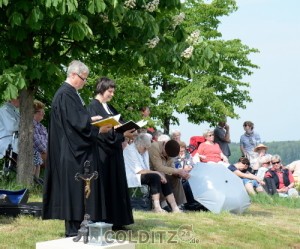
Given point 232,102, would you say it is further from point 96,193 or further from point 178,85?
point 96,193

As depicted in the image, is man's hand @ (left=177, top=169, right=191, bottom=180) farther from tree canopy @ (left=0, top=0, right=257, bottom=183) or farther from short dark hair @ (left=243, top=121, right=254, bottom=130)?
short dark hair @ (left=243, top=121, right=254, bottom=130)

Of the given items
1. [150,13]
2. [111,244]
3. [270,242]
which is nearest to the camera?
[111,244]

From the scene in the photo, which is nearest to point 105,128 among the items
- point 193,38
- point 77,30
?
point 77,30

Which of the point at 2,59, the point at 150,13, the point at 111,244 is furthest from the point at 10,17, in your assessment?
the point at 111,244

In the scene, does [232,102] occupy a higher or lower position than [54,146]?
higher

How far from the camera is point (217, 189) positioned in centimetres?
1242

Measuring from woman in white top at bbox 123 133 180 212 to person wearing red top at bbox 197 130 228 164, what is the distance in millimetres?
3028

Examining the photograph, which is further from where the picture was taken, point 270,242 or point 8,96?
point 8,96

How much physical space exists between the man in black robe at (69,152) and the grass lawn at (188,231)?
54 centimetres

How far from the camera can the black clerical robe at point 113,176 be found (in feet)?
29.4

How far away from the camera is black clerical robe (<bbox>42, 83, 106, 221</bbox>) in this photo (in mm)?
8195

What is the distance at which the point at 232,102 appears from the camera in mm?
35125

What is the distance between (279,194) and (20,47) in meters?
7.06

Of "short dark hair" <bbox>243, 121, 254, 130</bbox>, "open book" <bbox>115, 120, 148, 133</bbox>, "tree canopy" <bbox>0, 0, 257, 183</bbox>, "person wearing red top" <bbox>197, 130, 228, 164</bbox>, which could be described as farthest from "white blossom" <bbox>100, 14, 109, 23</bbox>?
"short dark hair" <bbox>243, 121, 254, 130</bbox>
